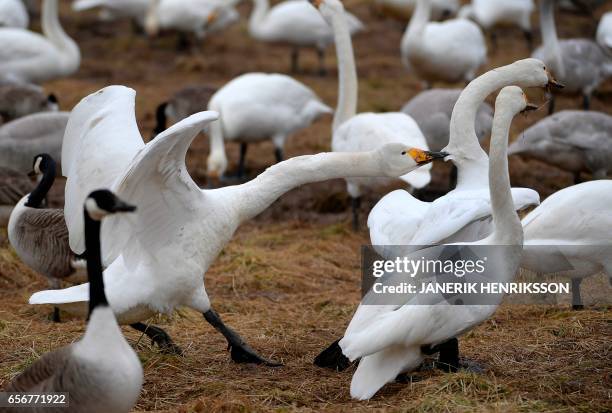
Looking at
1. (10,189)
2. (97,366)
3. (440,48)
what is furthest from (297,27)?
(97,366)

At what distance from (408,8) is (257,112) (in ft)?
22.9

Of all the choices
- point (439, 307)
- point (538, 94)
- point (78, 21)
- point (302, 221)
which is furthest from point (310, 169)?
point (78, 21)

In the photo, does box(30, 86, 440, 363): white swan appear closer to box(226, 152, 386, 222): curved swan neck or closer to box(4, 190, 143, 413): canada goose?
box(226, 152, 386, 222): curved swan neck

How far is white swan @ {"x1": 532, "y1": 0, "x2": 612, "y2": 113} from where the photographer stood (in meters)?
12.7

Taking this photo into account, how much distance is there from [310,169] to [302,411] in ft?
4.39

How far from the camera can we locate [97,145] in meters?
6.14

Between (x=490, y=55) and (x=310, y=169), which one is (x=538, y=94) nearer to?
(x=490, y=55)

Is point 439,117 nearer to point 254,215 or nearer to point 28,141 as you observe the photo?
point 28,141

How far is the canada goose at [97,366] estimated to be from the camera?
4.41 meters

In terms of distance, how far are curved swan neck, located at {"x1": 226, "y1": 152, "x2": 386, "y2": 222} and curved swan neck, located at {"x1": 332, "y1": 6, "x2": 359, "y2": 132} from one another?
401cm

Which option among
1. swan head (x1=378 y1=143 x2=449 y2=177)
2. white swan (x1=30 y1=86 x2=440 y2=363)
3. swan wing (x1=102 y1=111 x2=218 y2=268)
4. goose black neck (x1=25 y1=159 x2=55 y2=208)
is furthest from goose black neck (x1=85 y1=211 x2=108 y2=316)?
goose black neck (x1=25 y1=159 x2=55 y2=208)

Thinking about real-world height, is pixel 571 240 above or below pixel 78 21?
above

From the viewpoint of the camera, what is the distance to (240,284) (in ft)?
25.7

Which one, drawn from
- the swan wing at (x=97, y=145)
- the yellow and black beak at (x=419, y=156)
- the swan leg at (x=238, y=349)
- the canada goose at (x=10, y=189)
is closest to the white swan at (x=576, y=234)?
the yellow and black beak at (x=419, y=156)
